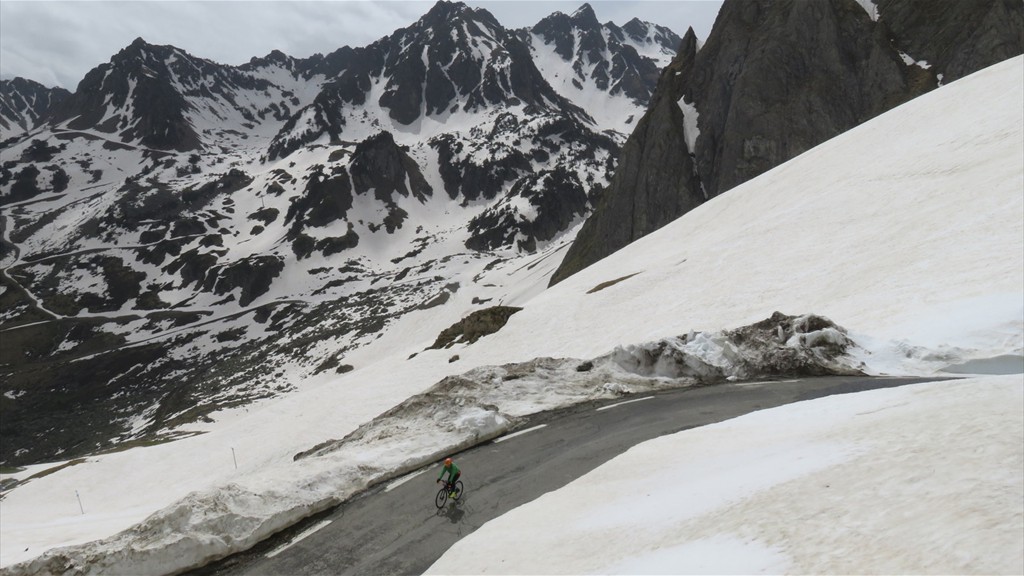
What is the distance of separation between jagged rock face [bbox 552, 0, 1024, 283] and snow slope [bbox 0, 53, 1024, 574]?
37.7 metres

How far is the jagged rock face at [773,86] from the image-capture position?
6838 centimetres

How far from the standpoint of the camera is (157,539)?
11812 mm

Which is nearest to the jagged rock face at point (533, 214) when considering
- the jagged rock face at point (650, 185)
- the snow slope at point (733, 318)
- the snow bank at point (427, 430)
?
the jagged rock face at point (650, 185)

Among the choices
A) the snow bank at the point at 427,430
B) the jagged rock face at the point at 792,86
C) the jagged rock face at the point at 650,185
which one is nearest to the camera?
the snow bank at the point at 427,430

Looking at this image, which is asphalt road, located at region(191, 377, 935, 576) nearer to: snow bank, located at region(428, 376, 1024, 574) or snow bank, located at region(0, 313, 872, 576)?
snow bank, located at region(0, 313, 872, 576)

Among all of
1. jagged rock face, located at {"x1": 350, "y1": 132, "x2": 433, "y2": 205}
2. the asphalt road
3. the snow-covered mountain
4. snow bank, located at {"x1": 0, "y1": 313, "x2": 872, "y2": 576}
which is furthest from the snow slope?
jagged rock face, located at {"x1": 350, "y1": 132, "x2": 433, "y2": 205}

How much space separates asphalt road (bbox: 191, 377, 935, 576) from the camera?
457 inches

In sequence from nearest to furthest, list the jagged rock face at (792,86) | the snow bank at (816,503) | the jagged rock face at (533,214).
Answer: the snow bank at (816,503) → the jagged rock face at (792,86) → the jagged rock face at (533,214)

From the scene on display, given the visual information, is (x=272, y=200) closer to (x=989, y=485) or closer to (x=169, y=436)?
(x=169, y=436)

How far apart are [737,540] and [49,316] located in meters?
185

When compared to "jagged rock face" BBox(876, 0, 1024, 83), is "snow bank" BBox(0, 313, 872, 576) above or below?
below

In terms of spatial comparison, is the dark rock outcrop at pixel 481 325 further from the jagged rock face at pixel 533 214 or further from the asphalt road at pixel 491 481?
the jagged rock face at pixel 533 214

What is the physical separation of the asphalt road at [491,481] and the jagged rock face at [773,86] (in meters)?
68.8

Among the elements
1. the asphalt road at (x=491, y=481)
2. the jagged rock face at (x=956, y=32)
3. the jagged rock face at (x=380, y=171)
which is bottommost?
the asphalt road at (x=491, y=481)
